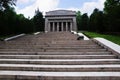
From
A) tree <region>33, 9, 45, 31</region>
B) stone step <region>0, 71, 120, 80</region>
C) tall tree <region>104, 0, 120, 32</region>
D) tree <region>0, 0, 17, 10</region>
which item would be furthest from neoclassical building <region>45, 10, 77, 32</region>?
stone step <region>0, 71, 120, 80</region>

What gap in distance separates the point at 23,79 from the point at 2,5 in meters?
19.0

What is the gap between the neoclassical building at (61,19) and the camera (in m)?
71.1

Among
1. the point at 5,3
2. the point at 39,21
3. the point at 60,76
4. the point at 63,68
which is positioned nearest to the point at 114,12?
the point at 5,3

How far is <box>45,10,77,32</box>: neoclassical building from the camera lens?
7112 centimetres

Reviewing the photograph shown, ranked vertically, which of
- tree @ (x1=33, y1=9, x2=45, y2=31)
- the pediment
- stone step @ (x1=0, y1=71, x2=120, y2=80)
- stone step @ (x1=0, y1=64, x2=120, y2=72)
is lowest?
stone step @ (x1=0, y1=71, x2=120, y2=80)

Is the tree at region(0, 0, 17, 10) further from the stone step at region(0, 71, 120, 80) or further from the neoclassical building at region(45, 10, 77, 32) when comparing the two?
the neoclassical building at region(45, 10, 77, 32)

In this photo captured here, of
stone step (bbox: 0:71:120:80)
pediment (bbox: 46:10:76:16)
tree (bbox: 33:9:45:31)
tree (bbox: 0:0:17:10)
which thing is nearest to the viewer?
stone step (bbox: 0:71:120:80)

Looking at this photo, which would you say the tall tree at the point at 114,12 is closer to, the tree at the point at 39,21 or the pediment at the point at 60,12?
the pediment at the point at 60,12

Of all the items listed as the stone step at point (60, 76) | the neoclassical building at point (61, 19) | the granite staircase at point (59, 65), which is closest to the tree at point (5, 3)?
the granite staircase at point (59, 65)

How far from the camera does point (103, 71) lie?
7707mm

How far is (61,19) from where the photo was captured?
71.6 m

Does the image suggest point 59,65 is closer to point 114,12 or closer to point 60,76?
point 60,76

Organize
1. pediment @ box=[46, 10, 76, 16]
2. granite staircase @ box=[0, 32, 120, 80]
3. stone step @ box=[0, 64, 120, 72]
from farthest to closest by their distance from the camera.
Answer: pediment @ box=[46, 10, 76, 16] → stone step @ box=[0, 64, 120, 72] → granite staircase @ box=[0, 32, 120, 80]

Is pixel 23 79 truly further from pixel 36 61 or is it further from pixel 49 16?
pixel 49 16
